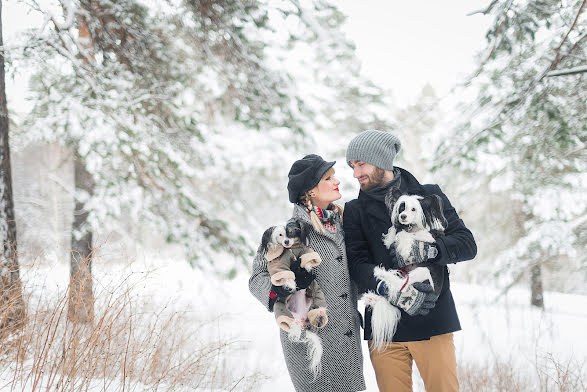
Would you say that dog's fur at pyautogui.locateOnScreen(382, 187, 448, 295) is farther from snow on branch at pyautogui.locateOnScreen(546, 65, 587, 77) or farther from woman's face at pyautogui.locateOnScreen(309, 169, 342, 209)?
snow on branch at pyautogui.locateOnScreen(546, 65, 587, 77)

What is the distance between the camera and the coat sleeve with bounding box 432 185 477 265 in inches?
80.3

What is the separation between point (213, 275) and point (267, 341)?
60.7 inches

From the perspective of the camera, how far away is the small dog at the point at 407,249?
204 centimetres

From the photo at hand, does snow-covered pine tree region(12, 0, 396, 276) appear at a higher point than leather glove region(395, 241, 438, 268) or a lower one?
higher

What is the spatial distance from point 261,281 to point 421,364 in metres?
1.00

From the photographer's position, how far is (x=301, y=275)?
85.0 inches

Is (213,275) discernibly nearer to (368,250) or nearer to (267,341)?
(267,341)

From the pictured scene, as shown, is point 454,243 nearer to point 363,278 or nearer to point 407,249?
point 407,249

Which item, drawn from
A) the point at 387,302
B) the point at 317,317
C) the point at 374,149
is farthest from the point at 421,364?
the point at 374,149

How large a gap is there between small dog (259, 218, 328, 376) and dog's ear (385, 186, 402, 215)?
48cm

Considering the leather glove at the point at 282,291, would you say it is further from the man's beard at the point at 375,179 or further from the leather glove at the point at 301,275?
the man's beard at the point at 375,179

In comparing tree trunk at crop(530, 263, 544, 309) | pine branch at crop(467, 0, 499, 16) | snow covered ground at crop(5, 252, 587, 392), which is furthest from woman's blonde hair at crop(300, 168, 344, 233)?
tree trunk at crop(530, 263, 544, 309)

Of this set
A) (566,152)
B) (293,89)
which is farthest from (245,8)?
(566,152)

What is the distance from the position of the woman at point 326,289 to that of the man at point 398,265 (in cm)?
9
